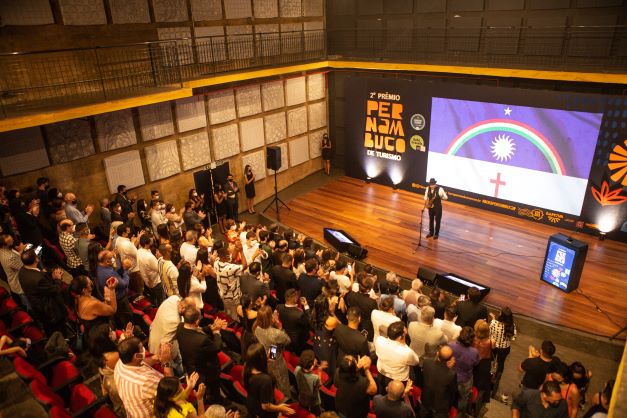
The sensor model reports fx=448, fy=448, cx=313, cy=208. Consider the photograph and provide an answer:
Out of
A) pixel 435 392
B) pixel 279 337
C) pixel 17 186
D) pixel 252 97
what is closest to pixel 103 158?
pixel 17 186

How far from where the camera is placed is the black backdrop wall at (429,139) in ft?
29.5

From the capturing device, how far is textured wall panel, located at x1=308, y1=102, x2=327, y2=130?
535 inches

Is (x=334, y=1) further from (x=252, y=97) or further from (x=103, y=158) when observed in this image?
(x=103, y=158)

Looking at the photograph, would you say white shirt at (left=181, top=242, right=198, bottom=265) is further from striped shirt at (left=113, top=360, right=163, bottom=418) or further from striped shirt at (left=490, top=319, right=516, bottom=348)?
striped shirt at (left=490, top=319, right=516, bottom=348)

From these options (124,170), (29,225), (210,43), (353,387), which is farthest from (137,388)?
(210,43)

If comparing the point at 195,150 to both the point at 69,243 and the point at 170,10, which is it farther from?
the point at 69,243

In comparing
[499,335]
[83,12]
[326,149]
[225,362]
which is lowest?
[326,149]

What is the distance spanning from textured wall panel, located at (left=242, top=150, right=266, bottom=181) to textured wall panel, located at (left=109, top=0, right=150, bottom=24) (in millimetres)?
4015

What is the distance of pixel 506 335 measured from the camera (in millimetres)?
5316

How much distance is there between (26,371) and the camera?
3.87m

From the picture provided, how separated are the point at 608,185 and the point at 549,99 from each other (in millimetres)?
2140

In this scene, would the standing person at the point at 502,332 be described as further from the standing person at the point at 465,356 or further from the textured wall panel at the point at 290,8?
the textured wall panel at the point at 290,8

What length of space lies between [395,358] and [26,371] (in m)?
3.28

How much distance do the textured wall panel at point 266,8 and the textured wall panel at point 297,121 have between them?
2576 millimetres
